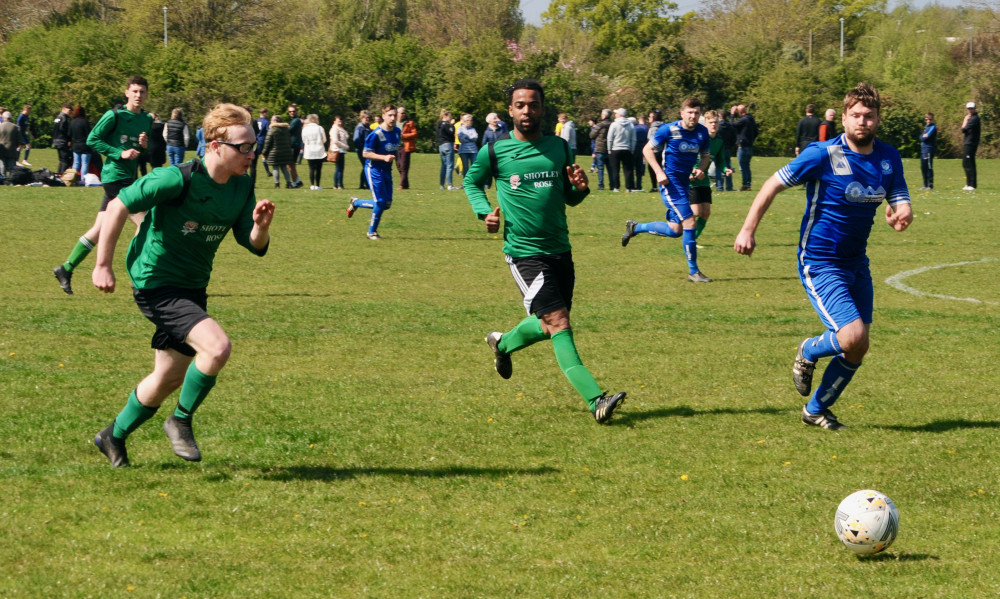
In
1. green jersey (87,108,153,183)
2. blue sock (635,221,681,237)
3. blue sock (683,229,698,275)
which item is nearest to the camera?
green jersey (87,108,153,183)

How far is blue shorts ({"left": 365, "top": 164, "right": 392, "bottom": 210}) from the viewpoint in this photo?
1873cm

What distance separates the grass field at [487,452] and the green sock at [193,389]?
13.9 inches

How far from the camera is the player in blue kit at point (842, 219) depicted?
7301 millimetres

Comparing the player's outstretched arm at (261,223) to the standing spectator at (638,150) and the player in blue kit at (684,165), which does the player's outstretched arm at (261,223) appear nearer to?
the player in blue kit at (684,165)

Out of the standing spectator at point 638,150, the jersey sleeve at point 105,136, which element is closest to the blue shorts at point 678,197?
the jersey sleeve at point 105,136

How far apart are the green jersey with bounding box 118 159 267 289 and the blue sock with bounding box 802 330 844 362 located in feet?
12.4

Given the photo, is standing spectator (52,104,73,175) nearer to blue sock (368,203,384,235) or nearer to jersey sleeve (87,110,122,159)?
blue sock (368,203,384,235)

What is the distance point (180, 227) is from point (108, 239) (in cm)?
39

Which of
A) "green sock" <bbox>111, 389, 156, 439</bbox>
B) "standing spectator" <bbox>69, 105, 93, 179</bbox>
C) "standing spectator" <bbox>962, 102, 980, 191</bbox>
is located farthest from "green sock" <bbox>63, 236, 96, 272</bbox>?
"standing spectator" <bbox>962, 102, 980, 191</bbox>

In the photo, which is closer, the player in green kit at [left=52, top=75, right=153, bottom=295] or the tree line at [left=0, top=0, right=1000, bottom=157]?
the player in green kit at [left=52, top=75, right=153, bottom=295]

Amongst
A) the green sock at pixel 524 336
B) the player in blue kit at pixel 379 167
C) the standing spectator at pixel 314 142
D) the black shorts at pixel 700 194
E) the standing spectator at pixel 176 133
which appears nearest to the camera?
the green sock at pixel 524 336

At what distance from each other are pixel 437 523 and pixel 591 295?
810 centimetres

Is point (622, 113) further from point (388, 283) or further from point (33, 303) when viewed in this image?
point (33, 303)

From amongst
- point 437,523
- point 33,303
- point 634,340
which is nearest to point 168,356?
point 437,523
